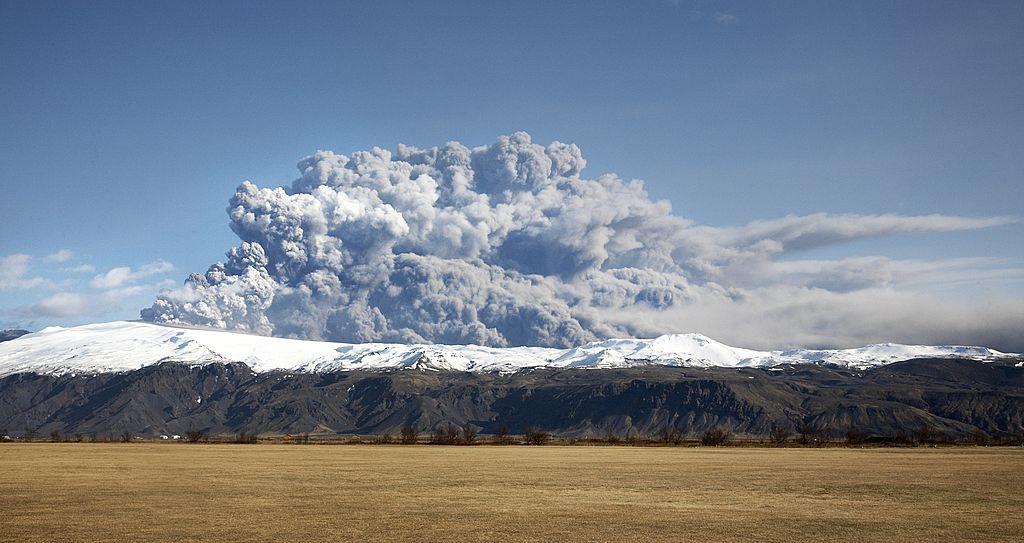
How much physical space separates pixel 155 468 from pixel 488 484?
41102 mm

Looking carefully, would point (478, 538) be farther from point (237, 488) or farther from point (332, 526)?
point (237, 488)

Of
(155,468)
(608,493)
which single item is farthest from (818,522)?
(155,468)

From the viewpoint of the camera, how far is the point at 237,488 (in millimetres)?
65938

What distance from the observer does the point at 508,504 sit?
55.0 meters

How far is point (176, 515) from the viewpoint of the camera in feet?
159

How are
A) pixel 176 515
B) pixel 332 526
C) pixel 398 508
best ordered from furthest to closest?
pixel 398 508 < pixel 176 515 < pixel 332 526

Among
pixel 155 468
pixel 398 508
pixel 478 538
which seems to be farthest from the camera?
pixel 155 468

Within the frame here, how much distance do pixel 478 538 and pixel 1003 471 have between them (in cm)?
6909

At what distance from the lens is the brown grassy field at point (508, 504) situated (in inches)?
1679

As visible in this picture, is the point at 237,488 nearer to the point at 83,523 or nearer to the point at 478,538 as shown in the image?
the point at 83,523

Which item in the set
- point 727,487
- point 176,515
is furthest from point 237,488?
point 727,487

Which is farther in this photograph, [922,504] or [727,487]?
[727,487]

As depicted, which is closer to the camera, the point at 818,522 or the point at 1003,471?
the point at 818,522

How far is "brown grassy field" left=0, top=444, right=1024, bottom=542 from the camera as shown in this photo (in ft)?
140
